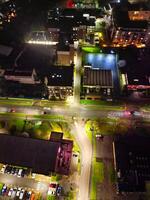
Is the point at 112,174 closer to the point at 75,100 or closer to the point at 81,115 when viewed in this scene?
the point at 81,115

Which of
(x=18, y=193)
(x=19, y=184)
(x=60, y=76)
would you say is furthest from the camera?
(x=60, y=76)

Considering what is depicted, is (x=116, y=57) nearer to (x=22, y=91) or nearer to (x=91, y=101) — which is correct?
(x=91, y=101)

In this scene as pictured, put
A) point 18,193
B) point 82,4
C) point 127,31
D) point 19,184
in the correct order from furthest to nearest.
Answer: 1. point 82,4
2. point 127,31
3. point 19,184
4. point 18,193

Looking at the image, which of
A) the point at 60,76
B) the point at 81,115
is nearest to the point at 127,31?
the point at 60,76

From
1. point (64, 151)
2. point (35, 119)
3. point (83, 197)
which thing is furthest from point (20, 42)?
point (83, 197)

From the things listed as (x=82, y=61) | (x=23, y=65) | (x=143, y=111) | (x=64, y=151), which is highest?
(x=82, y=61)

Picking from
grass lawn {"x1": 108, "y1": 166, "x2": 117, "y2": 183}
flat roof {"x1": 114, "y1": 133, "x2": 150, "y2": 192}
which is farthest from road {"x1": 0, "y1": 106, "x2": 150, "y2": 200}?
flat roof {"x1": 114, "y1": 133, "x2": 150, "y2": 192}
